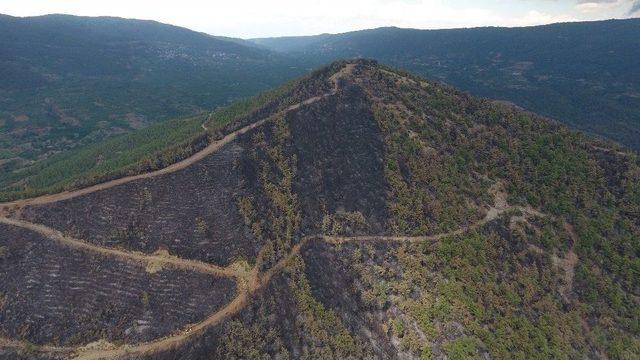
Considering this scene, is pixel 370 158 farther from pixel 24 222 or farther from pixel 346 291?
pixel 24 222

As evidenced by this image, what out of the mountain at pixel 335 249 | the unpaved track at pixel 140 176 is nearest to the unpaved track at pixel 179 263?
the unpaved track at pixel 140 176

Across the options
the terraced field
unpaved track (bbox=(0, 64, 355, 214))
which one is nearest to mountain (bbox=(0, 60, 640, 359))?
the terraced field

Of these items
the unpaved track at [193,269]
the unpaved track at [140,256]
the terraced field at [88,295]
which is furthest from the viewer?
the unpaved track at [140,256]

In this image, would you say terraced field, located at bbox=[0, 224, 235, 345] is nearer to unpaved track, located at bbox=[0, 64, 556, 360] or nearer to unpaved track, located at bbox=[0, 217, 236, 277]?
unpaved track, located at bbox=[0, 217, 236, 277]

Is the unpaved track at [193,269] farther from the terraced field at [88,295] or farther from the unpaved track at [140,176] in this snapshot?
the unpaved track at [140,176]

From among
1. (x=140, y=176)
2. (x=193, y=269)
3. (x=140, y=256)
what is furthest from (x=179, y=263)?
(x=140, y=176)

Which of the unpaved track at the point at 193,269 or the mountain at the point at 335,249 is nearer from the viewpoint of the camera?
the unpaved track at the point at 193,269

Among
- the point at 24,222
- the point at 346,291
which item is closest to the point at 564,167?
the point at 346,291

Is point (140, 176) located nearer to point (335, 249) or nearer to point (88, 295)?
point (88, 295)
